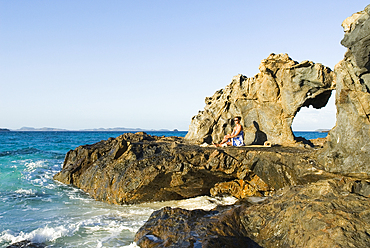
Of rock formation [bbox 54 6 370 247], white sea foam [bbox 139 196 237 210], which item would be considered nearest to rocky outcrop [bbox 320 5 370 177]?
rock formation [bbox 54 6 370 247]

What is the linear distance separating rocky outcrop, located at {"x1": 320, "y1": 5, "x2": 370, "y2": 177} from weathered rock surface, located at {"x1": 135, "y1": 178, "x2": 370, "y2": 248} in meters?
0.72

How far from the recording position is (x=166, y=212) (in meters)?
5.40

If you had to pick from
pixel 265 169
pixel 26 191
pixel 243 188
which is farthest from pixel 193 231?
pixel 26 191

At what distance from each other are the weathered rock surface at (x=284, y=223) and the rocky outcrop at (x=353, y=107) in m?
0.72

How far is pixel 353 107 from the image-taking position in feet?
19.5

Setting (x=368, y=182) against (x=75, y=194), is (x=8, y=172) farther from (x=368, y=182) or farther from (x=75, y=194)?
(x=368, y=182)

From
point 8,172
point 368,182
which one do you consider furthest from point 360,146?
point 8,172

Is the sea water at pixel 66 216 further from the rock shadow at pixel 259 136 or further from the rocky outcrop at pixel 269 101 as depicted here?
the rocky outcrop at pixel 269 101

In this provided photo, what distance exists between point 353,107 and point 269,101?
595 centimetres

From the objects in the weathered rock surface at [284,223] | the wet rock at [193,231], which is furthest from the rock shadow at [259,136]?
the wet rock at [193,231]

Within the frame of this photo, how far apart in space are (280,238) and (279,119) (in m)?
7.90

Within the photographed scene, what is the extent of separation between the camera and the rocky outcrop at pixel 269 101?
34.4 feet

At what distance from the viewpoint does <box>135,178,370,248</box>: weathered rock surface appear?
3.85m

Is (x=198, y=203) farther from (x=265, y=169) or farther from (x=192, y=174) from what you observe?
(x=265, y=169)
